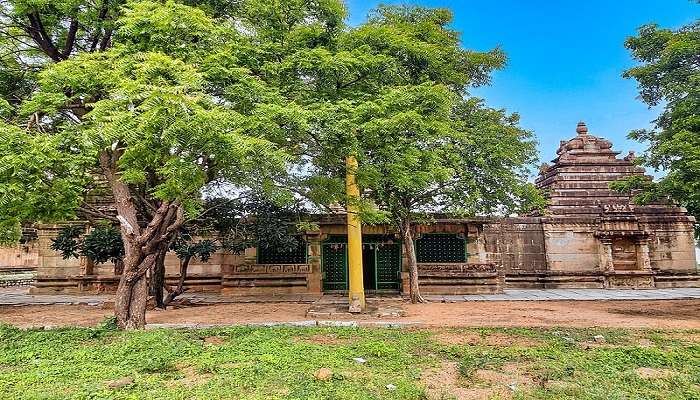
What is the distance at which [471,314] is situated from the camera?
1070 cm

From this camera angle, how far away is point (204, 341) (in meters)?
7.29

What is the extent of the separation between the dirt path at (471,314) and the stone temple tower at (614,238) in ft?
16.2

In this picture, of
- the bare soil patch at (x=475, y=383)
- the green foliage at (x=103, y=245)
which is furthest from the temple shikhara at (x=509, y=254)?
the bare soil patch at (x=475, y=383)

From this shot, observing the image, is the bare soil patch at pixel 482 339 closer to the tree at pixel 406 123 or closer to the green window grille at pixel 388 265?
the tree at pixel 406 123

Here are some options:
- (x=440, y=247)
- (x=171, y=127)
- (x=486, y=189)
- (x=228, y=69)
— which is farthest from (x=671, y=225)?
(x=171, y=127)

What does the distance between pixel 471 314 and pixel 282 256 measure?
7.72m

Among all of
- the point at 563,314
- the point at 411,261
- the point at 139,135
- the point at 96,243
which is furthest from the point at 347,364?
the point at 96,243

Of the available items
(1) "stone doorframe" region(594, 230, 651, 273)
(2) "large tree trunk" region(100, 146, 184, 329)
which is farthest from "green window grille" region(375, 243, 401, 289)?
(2) "large tree trunk" region(100, 146, 184, 329)

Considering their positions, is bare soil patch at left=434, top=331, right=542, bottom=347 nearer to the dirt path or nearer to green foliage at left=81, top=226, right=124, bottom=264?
the dirt path

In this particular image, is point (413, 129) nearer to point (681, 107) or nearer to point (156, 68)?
point (156, 68)

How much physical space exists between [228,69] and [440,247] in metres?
11.1

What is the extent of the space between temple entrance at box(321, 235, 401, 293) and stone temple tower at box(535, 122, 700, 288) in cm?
656

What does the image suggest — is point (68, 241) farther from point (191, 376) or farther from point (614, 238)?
point (614, 238)

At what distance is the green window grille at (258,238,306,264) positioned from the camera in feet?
52.7
